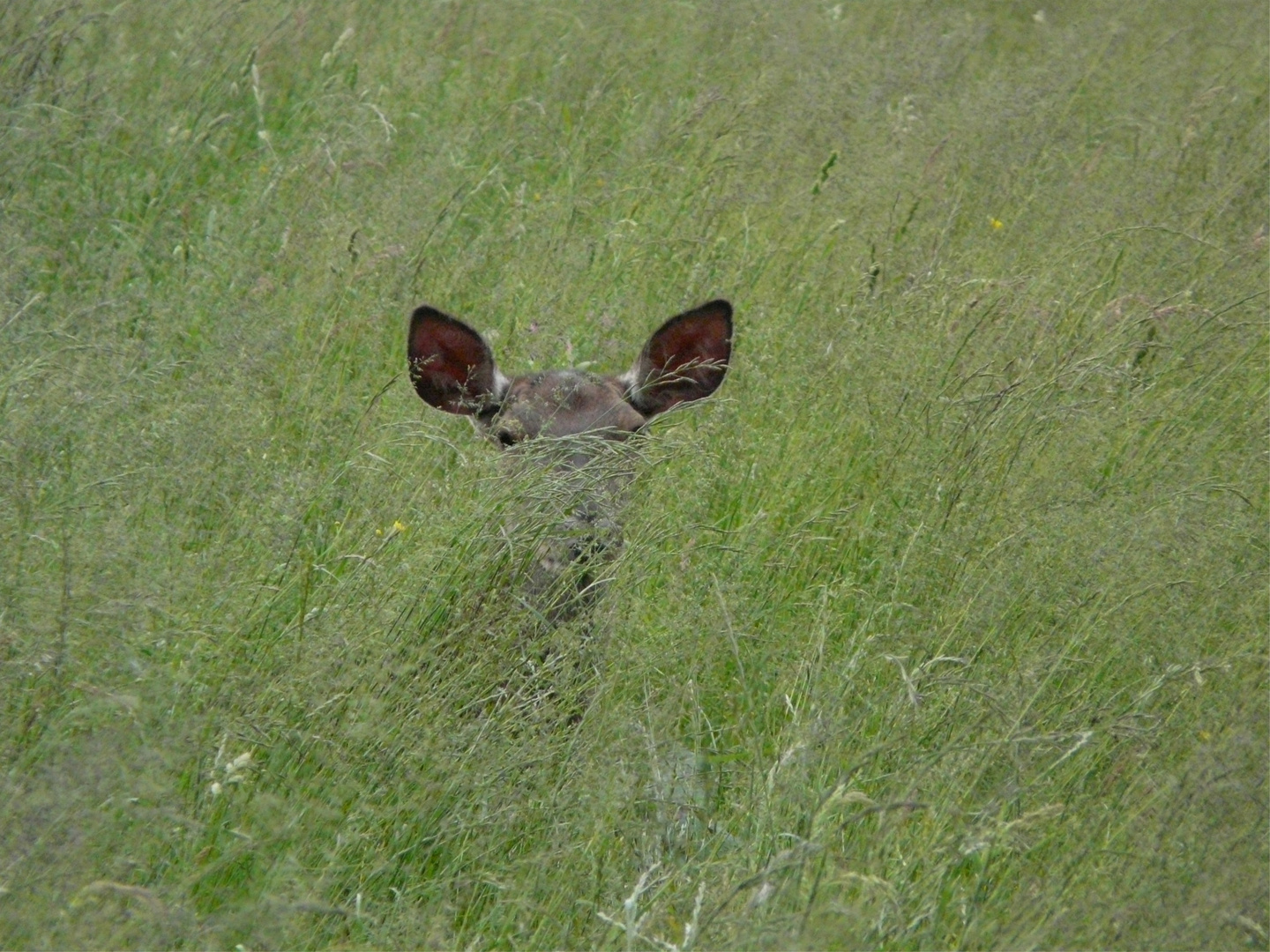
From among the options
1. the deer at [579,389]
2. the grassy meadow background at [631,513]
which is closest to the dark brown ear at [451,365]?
the deer at [579,389]

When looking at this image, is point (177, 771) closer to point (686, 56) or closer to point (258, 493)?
point (258, 493)

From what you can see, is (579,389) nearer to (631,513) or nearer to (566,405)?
(566,405)

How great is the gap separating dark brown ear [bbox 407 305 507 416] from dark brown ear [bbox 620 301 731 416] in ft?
1.53

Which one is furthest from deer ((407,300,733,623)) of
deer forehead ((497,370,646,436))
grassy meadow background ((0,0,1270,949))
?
grassy meadow background ((0,0,1270,949))

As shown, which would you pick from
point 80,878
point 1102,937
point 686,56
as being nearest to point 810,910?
point 1102,937

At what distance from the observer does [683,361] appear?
5.99m

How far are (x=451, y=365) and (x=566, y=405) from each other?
467 mm

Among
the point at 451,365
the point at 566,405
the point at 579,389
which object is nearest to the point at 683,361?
the point at 579,389

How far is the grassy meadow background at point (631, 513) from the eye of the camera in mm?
3699

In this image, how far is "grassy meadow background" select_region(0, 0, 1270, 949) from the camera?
370 centimetres

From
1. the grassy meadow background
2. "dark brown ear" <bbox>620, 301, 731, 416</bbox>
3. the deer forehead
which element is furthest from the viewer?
"dark brown ear" <bbox>620, 301, 731, 416</bbox>

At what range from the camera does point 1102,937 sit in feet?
11.5

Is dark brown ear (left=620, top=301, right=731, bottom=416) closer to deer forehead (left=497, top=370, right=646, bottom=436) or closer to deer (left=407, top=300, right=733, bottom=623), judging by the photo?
deer (left=407, top=300, right=733, bottom=623)

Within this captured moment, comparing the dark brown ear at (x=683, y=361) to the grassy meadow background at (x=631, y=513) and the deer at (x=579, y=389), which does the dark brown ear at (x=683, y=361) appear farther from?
the grassy meadow background at (x=631, y=513)
